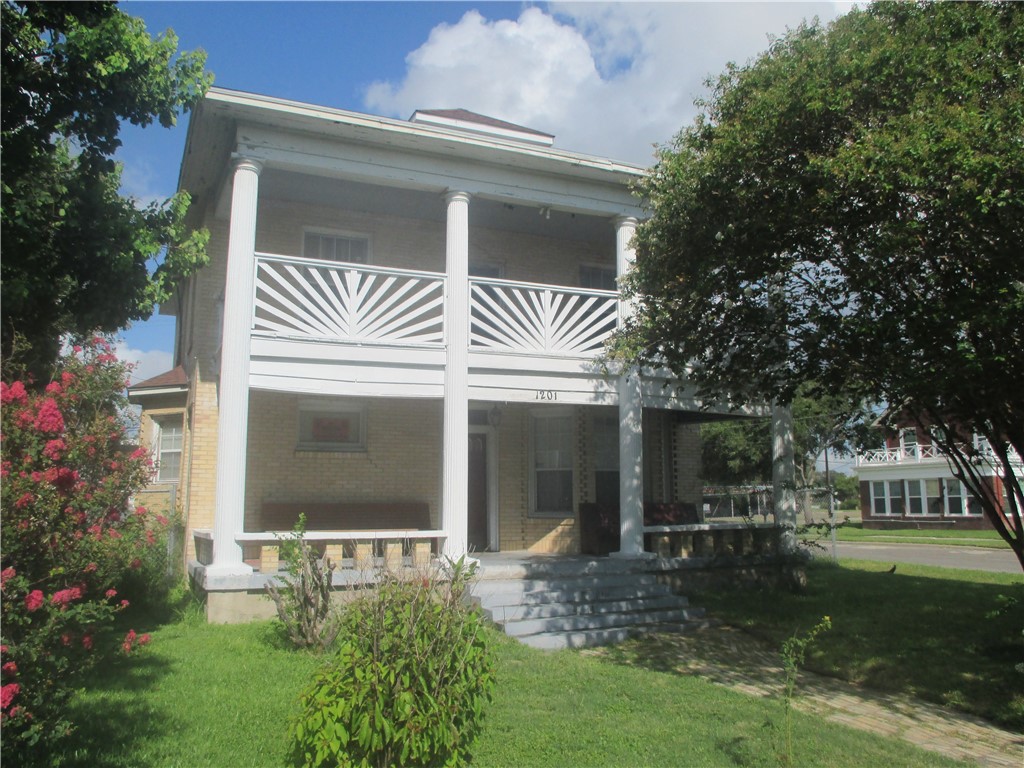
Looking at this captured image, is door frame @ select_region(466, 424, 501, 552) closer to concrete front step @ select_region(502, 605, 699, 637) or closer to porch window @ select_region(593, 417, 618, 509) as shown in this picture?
porch window @ select_region(593, 417, 618, 509)

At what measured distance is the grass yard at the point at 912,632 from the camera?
805 centimetres

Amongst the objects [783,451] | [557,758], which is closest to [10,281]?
[557,758]

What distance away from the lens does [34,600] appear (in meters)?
4.68

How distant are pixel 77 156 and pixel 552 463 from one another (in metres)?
9.52

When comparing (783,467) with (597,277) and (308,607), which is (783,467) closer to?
(597,277)

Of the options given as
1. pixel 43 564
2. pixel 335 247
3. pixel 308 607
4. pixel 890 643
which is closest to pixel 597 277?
pixel 335 247

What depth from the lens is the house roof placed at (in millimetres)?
15459

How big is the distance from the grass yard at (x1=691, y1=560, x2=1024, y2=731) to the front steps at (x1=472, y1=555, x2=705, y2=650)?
1.00 metres

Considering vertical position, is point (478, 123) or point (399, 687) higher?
point (478, 123)

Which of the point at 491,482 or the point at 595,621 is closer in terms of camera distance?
the point at 595,621

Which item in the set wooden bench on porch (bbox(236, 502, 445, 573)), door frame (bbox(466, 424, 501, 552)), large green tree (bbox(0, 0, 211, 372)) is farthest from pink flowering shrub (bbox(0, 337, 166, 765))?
door frame (bbox(466, 424, 501, 552))

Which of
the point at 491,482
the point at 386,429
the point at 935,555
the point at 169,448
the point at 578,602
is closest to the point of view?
the point at 578,602

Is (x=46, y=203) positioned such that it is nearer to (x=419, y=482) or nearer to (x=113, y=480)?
(x=113, y=480)

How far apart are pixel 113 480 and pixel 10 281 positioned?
180 centimetres
